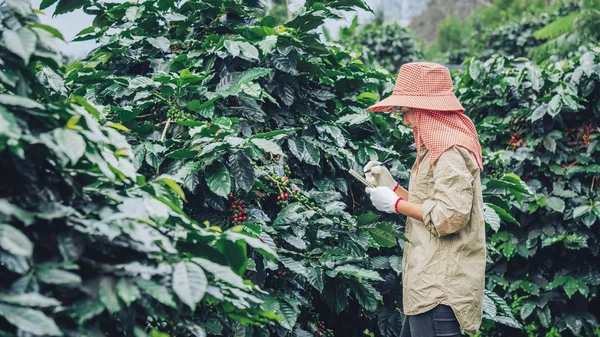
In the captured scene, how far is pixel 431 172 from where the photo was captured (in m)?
2.28

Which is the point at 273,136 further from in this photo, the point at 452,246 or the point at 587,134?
the point at 587,134

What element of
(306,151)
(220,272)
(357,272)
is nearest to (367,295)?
(357,272)

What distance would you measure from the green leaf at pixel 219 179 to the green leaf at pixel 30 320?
0.90 m

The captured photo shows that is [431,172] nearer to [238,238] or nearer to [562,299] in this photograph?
[238,238]

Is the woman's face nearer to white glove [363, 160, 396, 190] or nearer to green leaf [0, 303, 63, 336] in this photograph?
white glove [363, 160, 396, 190]

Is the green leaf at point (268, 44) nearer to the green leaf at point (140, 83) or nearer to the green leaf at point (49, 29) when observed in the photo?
the green leaf at point (140, 83)

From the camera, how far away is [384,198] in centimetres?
238

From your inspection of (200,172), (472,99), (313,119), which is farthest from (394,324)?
(472,99)

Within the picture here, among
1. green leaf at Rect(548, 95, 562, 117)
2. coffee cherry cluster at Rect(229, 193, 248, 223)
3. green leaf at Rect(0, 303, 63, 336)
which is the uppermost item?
green leaf at Rect(0, 303, 63, 336)

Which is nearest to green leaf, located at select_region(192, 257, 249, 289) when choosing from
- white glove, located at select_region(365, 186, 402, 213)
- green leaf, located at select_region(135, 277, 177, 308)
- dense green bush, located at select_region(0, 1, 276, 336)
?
dense green bush, located at select_region(0, 1, 276, 336)

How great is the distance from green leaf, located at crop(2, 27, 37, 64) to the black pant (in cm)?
159

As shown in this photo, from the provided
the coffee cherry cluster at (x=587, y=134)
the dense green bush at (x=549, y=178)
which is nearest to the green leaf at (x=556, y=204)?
the dense green bush at (x=549, y=178)

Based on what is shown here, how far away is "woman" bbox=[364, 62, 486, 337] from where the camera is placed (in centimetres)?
213

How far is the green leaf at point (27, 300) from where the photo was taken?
1.11 meters
